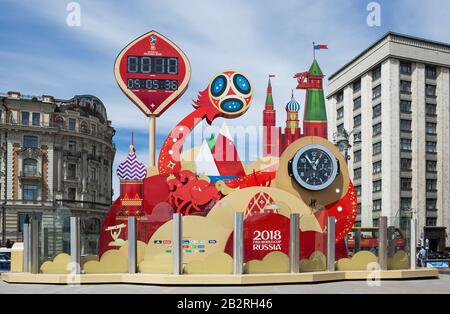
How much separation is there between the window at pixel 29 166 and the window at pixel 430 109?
46275mm

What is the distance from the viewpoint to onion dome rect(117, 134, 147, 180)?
77.4 ft

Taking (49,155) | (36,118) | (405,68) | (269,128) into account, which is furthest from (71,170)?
(405,68)

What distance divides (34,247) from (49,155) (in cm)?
4322

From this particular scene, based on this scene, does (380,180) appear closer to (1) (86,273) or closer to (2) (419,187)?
(2) (419,187)

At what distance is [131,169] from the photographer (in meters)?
23.9

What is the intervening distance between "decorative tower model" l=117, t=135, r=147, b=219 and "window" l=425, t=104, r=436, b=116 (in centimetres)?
5421

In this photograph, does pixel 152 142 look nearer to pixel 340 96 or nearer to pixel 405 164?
pixel 405 164

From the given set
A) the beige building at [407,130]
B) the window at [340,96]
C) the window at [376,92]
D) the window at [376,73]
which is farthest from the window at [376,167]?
the window at [340,96]

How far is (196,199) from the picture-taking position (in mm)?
23422

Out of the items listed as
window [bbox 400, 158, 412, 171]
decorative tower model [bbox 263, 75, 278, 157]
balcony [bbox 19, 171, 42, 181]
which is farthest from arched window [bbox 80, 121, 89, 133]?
decorative tower model [bbox 263, 75, 278, 157]

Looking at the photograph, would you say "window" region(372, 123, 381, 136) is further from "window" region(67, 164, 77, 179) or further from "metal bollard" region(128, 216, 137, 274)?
"metal bollard" region(128, 216, 137, 274)

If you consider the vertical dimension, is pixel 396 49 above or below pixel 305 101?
above
